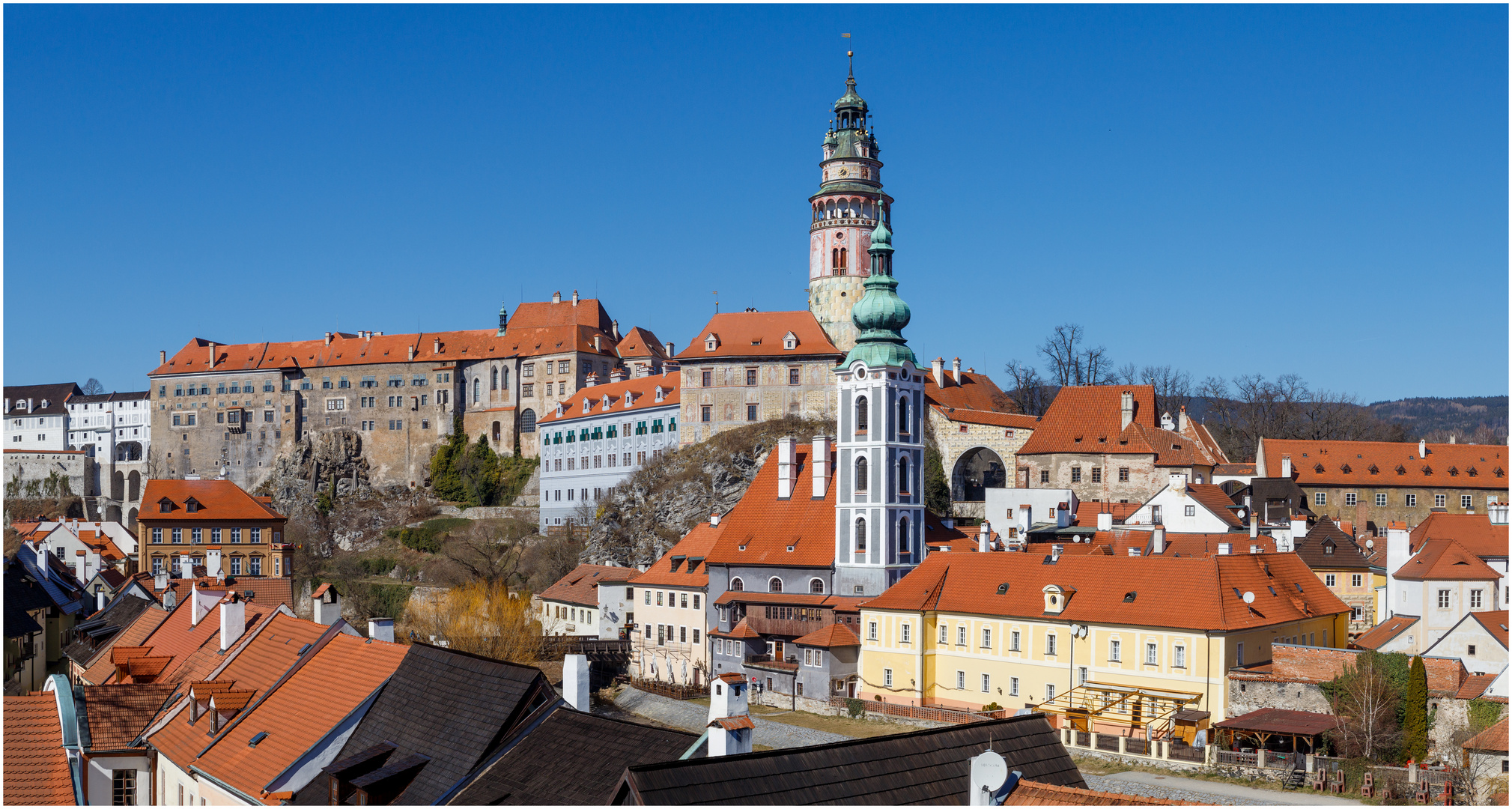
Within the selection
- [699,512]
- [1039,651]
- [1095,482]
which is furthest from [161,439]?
[1039,651]

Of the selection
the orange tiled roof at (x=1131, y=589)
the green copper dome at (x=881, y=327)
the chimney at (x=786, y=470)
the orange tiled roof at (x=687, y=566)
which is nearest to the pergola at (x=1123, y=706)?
the orange tiled roof at (x=1131, y=589)

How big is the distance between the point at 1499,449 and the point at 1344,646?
26402 millimetres

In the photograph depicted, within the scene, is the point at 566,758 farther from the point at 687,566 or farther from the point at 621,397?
the point at 621,397

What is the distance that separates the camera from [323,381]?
99438 millimetres

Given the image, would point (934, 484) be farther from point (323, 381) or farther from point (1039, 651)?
point (323, 381)

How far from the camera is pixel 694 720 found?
1667 inches

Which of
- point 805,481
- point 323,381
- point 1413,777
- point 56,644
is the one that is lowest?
point 1413,777

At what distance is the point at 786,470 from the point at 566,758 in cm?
3791

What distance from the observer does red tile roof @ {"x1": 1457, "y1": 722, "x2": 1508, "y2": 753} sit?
29.7 m

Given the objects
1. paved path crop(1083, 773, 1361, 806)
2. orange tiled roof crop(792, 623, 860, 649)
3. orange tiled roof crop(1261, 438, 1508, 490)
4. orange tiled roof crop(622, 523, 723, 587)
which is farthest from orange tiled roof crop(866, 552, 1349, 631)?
orange tiled roof crop(1261, 438, 1508, 490)

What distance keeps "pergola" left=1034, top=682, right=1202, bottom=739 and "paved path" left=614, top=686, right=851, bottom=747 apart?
565 centimetres

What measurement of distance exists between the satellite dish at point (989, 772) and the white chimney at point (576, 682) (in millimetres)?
6297

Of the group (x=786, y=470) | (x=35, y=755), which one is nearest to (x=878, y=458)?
(x=786, y=470)

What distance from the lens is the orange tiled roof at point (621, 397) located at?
77688 mm
